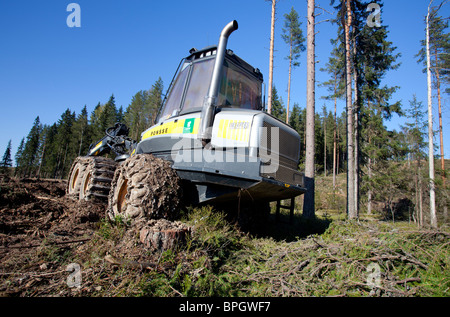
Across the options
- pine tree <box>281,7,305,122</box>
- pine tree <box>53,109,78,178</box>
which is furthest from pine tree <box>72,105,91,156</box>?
pine tree <box>281,7,305,122</box>

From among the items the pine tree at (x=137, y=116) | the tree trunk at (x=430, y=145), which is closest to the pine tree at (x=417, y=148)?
the tree trunk at (x=430, y=145)

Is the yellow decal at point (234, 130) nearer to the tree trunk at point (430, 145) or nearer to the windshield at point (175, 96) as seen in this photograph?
the windshield at point (175, 96)

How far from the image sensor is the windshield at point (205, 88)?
4422mm

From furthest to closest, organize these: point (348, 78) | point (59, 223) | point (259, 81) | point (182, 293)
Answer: point (348, 78)
point (259, 81)
point (59, 223)
point (182, 293)

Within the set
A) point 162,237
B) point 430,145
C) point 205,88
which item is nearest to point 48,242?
point 162,237

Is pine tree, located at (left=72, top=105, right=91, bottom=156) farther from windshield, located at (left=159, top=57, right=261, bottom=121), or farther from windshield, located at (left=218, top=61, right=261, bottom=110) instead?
windshield, located at (left=218, top=61, right=261, bottom=110)

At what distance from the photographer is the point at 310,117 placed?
357 inches

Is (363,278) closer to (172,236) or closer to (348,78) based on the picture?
(172,236)

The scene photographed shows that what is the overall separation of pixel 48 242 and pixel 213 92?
3.20 metres

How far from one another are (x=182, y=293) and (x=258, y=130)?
7.83 feet

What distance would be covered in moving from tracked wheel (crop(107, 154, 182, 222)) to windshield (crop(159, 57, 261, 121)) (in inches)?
48.7

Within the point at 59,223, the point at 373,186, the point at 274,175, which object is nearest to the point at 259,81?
the point at 274,175

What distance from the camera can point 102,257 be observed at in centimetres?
283

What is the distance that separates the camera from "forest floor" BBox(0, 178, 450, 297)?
2.40m
